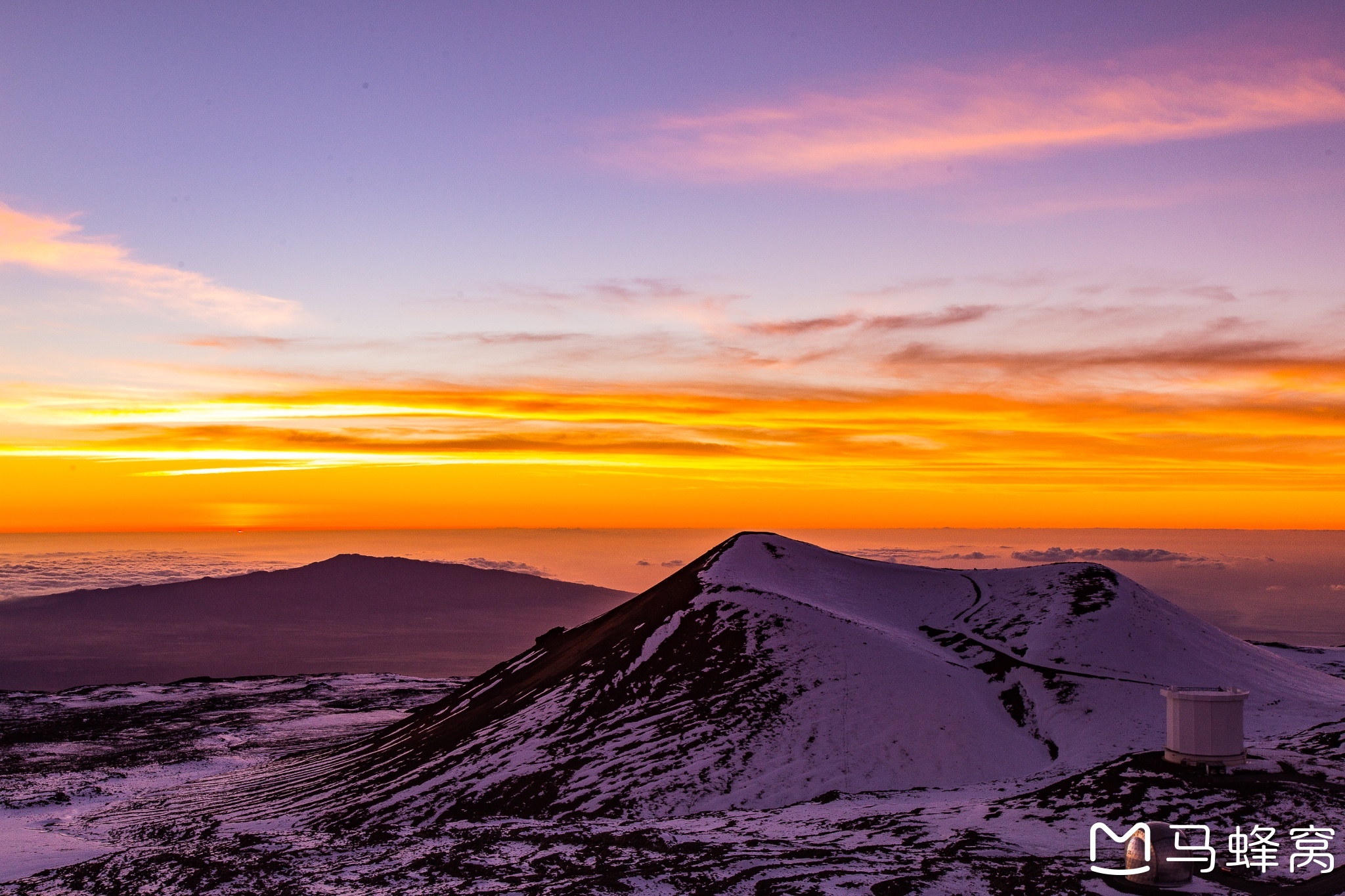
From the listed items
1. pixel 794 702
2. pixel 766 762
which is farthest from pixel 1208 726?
pixel 794 702

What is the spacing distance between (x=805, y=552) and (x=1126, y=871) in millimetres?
56003

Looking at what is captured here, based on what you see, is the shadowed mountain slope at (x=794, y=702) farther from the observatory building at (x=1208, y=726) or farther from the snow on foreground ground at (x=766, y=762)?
the observatory building at (x=1208, y=726)

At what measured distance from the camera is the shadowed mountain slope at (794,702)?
173 ft

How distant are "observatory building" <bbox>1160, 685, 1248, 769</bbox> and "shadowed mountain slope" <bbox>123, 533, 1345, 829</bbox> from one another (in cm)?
1340

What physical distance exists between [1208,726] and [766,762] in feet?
77.7

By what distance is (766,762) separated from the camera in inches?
2087

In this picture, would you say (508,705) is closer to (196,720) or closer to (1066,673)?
(1066,673)

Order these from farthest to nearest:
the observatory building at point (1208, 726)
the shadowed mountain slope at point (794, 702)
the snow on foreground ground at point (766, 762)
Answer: the shadowed mountain slope at point (794, 702), the observatory building at point (1208, 726), the snow on foreground ground at point (766, 762)

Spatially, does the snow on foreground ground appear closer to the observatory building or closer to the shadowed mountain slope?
the shadowed mountain slope

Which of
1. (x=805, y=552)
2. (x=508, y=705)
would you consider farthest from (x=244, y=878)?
(x=805, y=552)

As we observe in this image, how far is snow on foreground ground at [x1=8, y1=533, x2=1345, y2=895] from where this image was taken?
3466cm

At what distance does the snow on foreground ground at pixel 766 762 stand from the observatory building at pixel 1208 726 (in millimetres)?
920

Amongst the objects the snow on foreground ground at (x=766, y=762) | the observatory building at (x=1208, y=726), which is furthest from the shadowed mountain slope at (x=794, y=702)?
the observatory building at (x=1208, y=726)

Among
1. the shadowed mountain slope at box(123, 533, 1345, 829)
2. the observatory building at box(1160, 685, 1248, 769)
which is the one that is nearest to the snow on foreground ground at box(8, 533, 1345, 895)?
the shadowed mountain slope at box(123, 533, 1345, 829)
